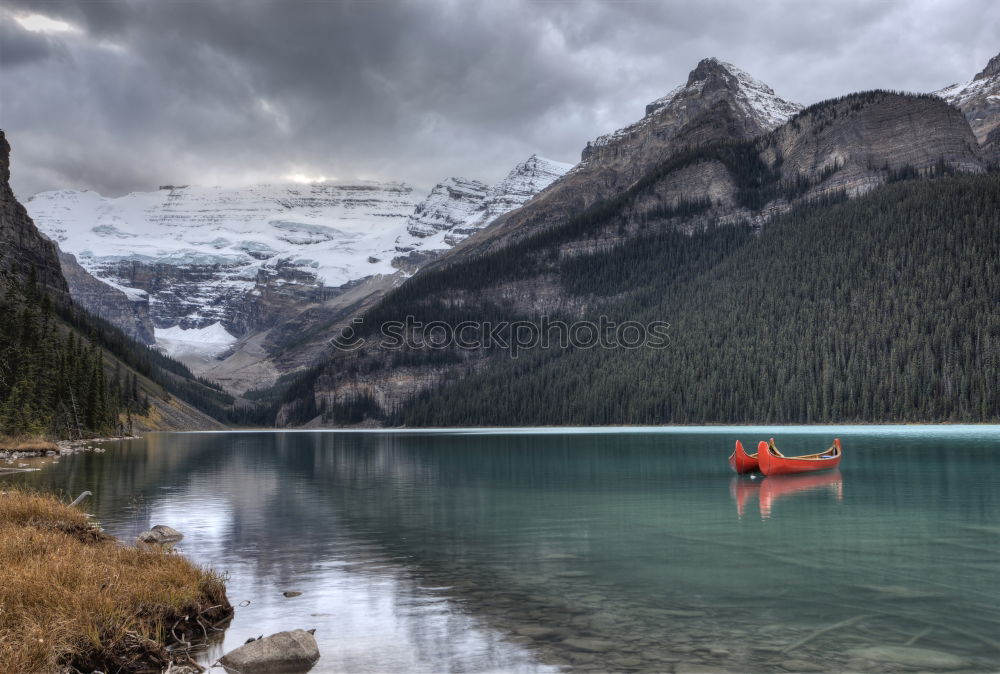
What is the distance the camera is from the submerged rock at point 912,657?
47.7ft

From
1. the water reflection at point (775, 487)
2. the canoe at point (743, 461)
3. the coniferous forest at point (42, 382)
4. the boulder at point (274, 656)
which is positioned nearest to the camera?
the boulder at point (274, 656)

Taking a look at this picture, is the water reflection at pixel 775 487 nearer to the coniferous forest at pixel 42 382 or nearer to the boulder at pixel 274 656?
the boulder at pixel 274 656

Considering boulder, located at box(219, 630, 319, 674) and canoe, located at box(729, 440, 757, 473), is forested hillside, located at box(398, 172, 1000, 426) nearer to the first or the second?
canoe, located at box(729, 440, 757, 473)

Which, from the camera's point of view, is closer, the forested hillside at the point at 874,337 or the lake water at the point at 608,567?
the lake water at the point at 608,567

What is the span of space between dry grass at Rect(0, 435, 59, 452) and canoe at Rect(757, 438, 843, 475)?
6726 cm

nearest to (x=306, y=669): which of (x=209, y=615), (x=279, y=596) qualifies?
(x=209, y=615)

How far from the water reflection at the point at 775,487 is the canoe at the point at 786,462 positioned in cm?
49

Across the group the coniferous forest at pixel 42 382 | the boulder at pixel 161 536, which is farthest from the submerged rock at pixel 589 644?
the coniferous forest at pixel 42 382

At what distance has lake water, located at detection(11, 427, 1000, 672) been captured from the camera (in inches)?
624

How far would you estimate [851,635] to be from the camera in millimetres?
16438

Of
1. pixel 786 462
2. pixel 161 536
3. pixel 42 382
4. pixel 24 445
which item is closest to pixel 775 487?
pixel 786 462

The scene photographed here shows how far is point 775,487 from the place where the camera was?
4922 centimetres

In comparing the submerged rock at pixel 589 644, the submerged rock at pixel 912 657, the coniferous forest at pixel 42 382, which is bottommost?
the submerged rock at pixel 589 644

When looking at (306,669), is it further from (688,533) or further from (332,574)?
(688,533)
